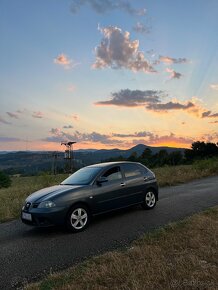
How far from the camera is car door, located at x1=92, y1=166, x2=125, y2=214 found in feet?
27.8

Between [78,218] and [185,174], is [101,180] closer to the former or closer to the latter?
[78,218]

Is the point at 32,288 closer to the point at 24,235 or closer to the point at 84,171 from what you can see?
the point at 24,235

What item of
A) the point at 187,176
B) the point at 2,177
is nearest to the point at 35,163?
the point at 2,177

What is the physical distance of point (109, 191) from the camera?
8781mm

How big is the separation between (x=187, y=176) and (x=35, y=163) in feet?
526

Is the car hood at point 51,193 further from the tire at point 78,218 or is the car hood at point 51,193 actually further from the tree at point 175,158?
the tree at point 175,158

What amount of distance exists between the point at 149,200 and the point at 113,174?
170cm

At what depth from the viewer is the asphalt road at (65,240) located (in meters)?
5.58

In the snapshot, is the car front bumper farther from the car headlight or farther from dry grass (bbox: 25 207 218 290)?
dry grass (bbox: 25 207 218 290)

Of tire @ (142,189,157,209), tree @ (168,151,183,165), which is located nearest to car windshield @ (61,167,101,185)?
tire @ (142,189,157,209)

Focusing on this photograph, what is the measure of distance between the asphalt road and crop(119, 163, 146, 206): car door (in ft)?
1.45

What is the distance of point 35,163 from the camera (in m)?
174

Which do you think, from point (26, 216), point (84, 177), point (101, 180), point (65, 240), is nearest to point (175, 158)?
point (84, 177)

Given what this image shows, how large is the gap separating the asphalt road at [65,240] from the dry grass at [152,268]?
0.54 m
